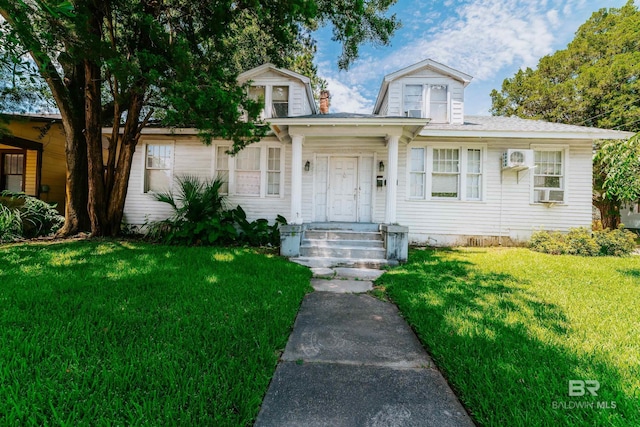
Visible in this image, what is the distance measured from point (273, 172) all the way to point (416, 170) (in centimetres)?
438

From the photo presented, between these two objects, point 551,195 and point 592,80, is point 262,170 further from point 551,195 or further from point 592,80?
point 592,80

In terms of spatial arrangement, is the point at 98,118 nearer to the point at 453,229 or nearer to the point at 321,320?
the point at 321,320

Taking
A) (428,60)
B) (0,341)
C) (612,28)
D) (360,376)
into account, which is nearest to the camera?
(360,376)

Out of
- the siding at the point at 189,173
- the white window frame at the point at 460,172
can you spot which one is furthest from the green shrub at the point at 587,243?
the siding at the point at 189,173

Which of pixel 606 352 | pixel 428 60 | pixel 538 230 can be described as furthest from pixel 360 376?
pixel 428 60

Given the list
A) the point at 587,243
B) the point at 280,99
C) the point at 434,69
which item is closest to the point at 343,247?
the point at 280,99

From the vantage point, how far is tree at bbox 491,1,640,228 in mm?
14477

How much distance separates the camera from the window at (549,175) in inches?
308

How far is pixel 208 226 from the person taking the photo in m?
6.83

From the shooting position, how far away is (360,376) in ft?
6.36

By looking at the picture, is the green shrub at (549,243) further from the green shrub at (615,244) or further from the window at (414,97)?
the window at (414,97)

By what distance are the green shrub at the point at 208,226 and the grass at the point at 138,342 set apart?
7.99 ft

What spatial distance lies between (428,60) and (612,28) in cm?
1874

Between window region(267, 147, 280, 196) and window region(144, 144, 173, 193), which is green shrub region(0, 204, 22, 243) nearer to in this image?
window region(144, 144, 173, 193)
